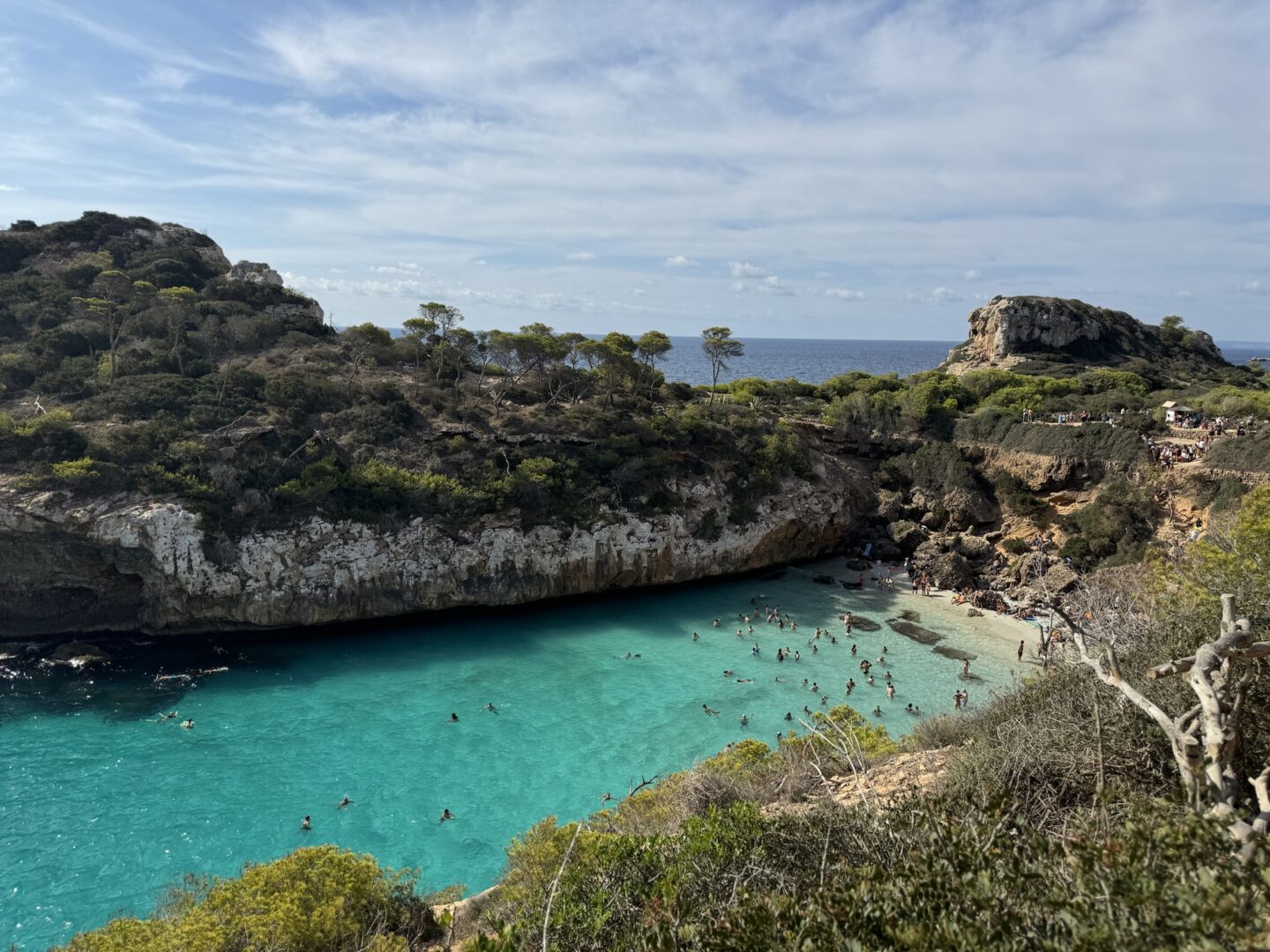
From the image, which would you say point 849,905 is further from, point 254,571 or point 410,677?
point 254,571

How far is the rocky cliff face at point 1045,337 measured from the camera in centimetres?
5594

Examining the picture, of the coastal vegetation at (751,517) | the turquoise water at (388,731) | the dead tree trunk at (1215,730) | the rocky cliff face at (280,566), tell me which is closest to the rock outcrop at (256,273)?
the coastal vegetation at (751,517)

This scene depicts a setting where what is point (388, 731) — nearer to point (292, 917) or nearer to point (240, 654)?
point (240, 654)

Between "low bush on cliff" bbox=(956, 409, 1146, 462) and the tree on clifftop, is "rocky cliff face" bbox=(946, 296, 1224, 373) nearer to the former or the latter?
"low bush on cliff" bbox=(956, 409, 1146, 462)

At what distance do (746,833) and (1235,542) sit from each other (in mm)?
11196

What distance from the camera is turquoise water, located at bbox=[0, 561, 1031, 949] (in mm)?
13978

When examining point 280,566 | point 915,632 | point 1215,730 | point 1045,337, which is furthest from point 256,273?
point 1045,337

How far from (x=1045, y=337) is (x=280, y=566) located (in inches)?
2303

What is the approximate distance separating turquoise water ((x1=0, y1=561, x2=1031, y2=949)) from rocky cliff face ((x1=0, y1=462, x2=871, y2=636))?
3.60 ft

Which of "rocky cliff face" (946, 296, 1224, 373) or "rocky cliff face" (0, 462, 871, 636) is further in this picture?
"rocky cliff face" (946, 296, 1224, 373)

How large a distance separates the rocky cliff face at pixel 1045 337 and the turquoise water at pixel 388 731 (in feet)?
124

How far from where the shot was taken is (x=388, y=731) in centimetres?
1861

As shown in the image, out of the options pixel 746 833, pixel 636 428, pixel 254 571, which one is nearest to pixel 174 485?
pixel 254 571

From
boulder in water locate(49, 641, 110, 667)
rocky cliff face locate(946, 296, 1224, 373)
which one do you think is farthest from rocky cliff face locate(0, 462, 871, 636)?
rocky cliff face locate(946, 296, 1224, 373)
